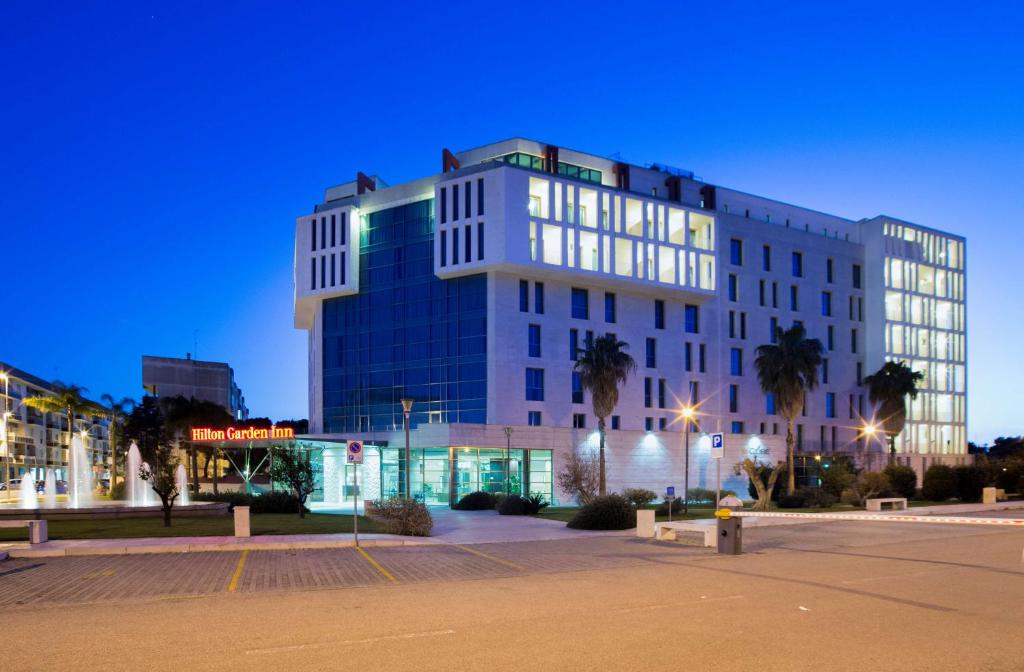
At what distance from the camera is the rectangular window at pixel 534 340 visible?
2510 inches

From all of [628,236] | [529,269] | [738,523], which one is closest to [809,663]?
[738,523]

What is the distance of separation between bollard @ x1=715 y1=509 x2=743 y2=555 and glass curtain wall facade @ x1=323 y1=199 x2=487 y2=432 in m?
41.1

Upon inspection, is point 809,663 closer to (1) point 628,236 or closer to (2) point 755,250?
(1) point 628,236

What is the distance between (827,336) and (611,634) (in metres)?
79.4

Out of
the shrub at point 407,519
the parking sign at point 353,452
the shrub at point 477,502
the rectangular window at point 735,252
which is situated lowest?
the shrub at point 477,502

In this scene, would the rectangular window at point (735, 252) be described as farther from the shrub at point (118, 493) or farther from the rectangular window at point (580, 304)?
the shrub at point (118, 493)

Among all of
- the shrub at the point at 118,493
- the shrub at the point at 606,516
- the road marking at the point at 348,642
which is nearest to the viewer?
the road marking at the point at 348,642

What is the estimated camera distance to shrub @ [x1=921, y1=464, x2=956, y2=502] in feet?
171

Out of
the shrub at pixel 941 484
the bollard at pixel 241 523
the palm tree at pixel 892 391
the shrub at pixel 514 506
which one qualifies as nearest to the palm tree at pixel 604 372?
the shrub at pixel 514 506

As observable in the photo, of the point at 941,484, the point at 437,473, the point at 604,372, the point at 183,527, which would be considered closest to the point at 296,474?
the point at 183,527

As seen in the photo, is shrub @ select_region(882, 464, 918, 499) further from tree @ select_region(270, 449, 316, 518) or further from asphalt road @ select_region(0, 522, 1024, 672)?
tree @ select_region(270, 449, 316, 518)

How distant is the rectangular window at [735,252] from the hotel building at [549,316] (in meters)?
0.20

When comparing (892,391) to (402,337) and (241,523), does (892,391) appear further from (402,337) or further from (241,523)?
(241,523)

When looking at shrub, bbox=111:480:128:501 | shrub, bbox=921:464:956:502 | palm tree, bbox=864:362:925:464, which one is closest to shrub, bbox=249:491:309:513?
shrub, bbox=111:480:128:501
